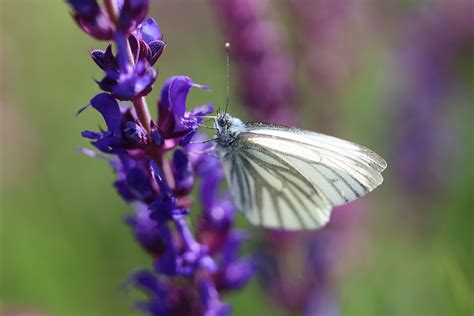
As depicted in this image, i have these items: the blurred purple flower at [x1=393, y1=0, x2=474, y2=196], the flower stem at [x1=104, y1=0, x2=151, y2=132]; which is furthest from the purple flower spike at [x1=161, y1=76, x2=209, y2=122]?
the blurred purple flower at [x1=393, y1=0, x2=474, y2=196]

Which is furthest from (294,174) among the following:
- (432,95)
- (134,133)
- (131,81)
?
(432,95)

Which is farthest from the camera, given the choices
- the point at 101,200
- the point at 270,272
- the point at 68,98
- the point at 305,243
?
the point at 68,98

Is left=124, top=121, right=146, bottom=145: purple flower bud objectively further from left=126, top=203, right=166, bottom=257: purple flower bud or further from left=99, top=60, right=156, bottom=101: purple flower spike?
left=126, top=203, right=166, bottom=257: purple flower bud

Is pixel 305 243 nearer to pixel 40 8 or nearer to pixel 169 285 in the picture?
pixel 169 285

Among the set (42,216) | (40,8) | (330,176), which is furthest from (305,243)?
(40,8)

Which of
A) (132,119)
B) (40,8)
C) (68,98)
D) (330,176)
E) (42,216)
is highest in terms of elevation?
(40,8)

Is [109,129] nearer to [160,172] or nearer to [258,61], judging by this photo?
[160,172]

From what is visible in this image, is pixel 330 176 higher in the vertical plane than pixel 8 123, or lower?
lower
